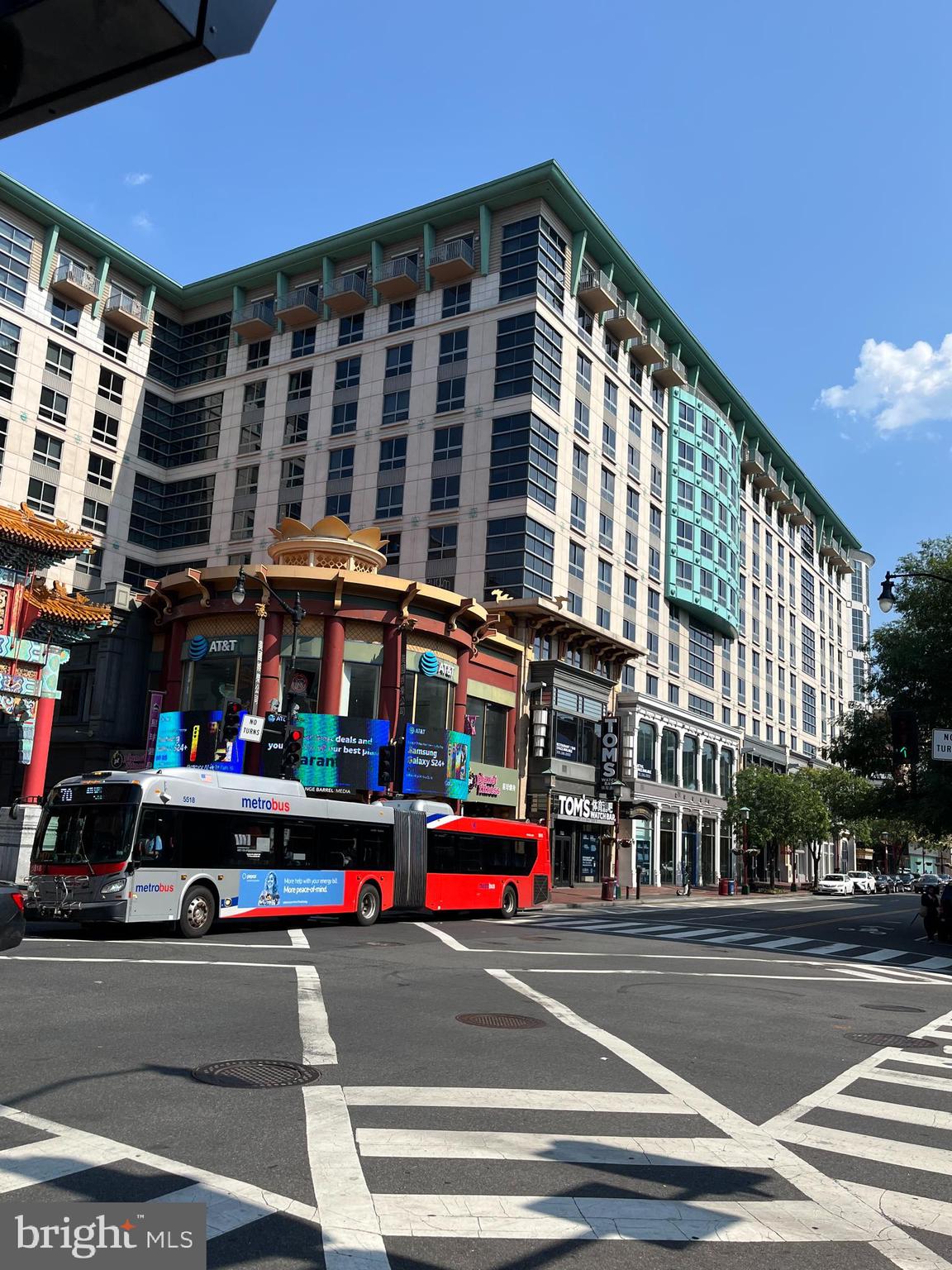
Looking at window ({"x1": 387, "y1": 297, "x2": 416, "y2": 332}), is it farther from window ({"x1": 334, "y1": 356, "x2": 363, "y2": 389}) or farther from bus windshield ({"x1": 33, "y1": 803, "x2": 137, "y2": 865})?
bus windshield ({"x1": 33, "y1": 803, "x2": 137, "y2": 865})

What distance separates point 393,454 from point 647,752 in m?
23.0

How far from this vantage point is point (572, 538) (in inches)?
2111

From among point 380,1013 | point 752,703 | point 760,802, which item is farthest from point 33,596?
point 752,703

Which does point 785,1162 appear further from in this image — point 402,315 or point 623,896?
point 402,315

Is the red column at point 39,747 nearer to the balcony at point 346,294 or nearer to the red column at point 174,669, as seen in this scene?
the red column at point 174,669

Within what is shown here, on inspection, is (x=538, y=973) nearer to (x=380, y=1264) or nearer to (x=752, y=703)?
(x=380, y=1264)

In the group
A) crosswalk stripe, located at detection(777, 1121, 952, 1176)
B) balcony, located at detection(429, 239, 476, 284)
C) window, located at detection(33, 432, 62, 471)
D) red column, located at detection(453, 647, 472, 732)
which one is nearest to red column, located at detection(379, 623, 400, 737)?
red column, located at detection(453, 647, 472, 732)

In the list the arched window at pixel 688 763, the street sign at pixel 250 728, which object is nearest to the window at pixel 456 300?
the arched window at pixel 688 763

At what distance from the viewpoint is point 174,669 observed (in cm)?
4406

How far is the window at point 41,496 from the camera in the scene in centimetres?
5372

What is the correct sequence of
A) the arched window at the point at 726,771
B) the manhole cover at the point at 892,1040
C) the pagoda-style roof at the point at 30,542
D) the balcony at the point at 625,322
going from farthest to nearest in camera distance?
the arched window at the point at 726,771 → the balcony at the point at 625,322 → the pagoda-style roof at the point at 30,542 → the manhole cover at the point at 892,1040

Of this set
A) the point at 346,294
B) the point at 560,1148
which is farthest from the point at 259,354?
the point at 560,1148

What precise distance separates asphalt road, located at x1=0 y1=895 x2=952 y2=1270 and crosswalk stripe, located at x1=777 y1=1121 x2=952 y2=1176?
0.03 metres

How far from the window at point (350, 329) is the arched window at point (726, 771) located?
1496 inches
